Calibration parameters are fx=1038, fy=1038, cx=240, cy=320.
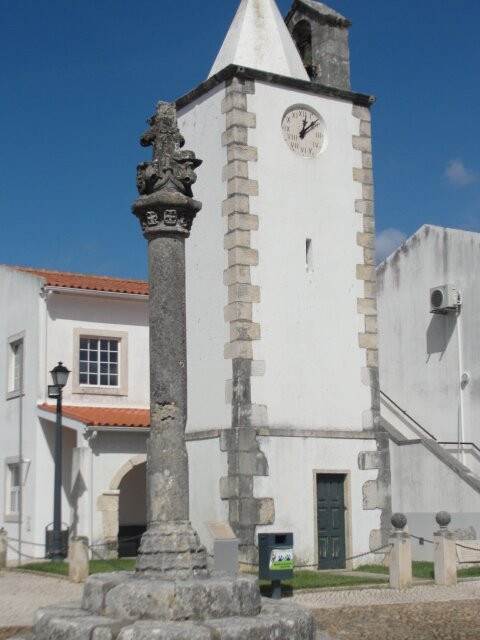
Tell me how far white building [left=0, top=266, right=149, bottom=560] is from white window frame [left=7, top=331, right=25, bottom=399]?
22 millimetres

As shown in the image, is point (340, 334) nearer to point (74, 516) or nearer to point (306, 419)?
point (306, 419)

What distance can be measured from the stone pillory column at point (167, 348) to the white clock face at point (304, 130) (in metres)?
8.03

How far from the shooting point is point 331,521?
17.4 metres

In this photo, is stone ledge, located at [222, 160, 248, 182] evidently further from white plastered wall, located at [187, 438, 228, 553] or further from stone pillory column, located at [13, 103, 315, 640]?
stone pillory column, located at [13, 103, 315, 640]

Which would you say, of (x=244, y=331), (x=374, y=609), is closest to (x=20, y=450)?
(x=244, y=331)

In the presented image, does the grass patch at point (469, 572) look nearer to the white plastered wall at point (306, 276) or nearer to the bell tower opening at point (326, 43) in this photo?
the white plastered wall at point (306, 276)

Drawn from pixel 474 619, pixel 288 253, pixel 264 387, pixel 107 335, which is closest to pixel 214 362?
pixel 264 387

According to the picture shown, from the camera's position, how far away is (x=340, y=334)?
17.9 meters

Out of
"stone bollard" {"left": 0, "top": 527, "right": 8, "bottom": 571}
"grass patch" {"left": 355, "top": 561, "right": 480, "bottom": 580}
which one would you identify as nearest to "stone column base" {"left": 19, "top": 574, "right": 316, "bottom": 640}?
"grass patch" {"left": 355, "top": 561, "right": 480, "bottom": 580}

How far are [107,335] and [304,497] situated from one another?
270 inches

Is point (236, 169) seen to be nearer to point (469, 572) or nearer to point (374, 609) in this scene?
point (469, 572)

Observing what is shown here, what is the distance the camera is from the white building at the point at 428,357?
19984mm

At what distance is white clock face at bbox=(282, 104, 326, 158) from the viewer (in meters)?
18.0

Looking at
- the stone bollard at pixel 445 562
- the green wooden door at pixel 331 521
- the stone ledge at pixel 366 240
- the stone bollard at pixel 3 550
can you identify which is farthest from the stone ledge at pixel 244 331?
the stone bollard at pixel 3 550
